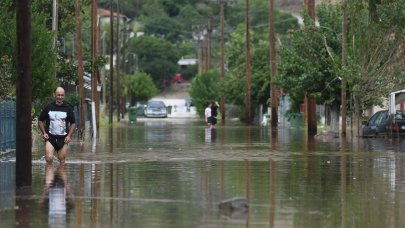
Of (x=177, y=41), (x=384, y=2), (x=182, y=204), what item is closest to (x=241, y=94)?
(x=384, y=2)

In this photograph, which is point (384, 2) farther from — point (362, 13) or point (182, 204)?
point (182, 204)

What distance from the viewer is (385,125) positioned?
134 feet

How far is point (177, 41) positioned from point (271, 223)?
159871 mm

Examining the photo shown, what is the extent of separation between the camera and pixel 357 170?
2092cm

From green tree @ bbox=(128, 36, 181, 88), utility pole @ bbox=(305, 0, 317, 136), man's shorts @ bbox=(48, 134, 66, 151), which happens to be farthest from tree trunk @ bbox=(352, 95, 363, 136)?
green tree @ bbox=(128, 36, 181, 88)

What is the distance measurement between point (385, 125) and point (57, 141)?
23.3 m

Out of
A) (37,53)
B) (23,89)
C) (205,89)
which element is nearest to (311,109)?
(37,53)

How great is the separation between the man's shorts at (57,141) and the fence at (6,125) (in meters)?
6.96

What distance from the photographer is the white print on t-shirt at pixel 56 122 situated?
65.8 ft

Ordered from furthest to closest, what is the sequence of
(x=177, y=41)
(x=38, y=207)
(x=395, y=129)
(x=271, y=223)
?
(x=177, y=41), (x=395, y=129), (x=38, y=207), (x=271, y=223)

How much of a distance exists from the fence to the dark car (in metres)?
17.6

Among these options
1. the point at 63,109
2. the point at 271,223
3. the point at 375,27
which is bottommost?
the point at 271,223

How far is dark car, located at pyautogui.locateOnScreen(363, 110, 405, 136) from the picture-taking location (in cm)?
4041

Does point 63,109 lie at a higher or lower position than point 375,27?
lower
